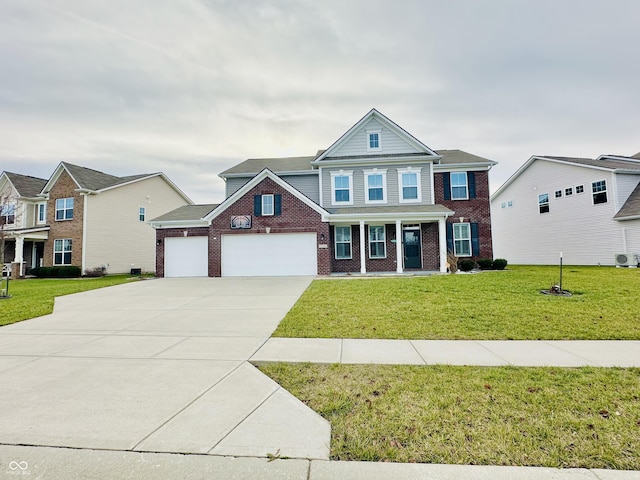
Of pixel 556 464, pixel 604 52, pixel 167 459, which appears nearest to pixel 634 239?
pixel 604 52

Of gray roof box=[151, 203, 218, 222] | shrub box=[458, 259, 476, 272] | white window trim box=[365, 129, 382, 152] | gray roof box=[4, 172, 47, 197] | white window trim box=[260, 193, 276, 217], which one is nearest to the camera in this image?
shrub box=[458, 259, 476, 272]

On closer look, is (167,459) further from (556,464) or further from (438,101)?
(438,101)

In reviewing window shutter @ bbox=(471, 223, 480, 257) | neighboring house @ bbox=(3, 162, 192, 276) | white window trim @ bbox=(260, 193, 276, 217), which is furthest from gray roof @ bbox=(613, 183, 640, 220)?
neighboring house @ bbox=(3, 162, 192, 276)

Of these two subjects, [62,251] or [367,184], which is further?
[62,251]

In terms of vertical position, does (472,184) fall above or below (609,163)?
below

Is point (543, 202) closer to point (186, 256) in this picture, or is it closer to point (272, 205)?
point (272, 205)

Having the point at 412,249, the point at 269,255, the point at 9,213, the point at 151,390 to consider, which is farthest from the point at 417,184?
the point at 9,213

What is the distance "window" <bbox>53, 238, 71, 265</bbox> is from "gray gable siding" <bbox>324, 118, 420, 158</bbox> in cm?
2019

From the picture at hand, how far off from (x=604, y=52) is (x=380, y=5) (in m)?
11.4

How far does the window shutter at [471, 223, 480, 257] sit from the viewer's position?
1861 cm

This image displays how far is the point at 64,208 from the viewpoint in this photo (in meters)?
22.8

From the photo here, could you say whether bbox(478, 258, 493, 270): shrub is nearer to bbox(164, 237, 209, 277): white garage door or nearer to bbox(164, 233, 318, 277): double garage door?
bbox(164, 233, 318, 277): double garage door

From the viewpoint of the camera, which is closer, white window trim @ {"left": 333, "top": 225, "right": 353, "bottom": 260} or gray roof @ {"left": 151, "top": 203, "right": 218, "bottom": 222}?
gray roof @ {"left": 151, "top": 203, "right": 218, "bottom": 222}

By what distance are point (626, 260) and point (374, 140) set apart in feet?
53.1
